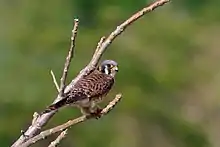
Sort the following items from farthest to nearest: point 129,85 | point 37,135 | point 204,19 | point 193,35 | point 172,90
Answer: point 204,19, point 193,35, point 172,90, point 129,85, point 37,135

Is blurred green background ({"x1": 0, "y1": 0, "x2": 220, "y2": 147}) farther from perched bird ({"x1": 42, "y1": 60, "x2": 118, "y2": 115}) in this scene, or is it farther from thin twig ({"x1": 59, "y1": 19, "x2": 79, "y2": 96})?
thin twig ({"x1": 59, "y1": 19, "x2": 79, "y2": 96})

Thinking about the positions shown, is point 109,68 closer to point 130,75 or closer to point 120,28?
point 120,28

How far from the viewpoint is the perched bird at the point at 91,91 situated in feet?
9.98

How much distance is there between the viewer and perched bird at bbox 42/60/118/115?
3043 millimetres

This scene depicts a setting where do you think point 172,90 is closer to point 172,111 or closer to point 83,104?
point 172,111

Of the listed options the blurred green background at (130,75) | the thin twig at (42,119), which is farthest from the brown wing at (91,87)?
the blurred green background at (130,75)

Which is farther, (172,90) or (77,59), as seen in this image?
(172,90)

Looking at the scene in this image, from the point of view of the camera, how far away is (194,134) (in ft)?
31.0

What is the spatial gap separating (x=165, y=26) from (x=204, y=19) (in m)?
1.25

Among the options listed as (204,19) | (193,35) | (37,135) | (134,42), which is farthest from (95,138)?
(37,135)

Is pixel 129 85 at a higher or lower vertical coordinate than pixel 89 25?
lower

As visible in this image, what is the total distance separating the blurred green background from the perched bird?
153 inches

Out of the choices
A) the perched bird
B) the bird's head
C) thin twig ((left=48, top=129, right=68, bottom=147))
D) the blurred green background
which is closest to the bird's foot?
the perched bird

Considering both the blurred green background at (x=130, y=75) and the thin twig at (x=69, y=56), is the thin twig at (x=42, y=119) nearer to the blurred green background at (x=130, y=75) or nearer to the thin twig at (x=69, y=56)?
the thin twig at (x=69, y=56)
